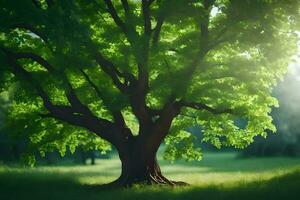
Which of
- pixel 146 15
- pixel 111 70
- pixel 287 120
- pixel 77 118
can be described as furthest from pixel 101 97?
pixel 287 120

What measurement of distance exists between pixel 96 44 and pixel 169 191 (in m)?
7.59

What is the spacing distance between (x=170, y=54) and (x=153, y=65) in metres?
1.88

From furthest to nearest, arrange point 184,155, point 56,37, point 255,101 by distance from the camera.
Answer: point 184,155, point 255,101, point 56,37

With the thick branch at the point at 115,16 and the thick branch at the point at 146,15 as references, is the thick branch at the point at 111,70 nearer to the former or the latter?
the thick branch at the point at 115,16

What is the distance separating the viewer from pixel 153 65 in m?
22.8

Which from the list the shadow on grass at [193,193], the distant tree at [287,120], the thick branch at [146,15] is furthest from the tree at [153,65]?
the distant tree at [287,120]

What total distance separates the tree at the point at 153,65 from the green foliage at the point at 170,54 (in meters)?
0.05

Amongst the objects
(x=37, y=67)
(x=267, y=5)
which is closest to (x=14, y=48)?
(x=37, y=67)

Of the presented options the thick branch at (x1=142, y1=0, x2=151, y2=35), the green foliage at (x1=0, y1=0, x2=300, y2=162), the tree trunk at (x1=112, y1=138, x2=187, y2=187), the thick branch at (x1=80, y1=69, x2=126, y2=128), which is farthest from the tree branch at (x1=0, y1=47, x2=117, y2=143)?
the thick branch at (x1=142, y1=0, x2=151, y2=35)

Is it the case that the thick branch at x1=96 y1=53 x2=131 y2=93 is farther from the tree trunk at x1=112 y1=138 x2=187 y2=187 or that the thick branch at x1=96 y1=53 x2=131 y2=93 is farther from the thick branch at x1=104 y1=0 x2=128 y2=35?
the tree trunk at x1=112 y1=138 x2=187 y2=187

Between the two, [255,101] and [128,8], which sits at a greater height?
[128,8]

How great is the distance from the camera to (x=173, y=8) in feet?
65.7

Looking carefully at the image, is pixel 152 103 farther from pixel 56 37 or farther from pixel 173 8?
pixel 56 37

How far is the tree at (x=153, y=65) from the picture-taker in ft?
67.1
